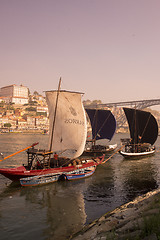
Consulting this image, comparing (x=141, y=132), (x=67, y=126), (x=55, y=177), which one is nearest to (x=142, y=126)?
(x=141, y=132)

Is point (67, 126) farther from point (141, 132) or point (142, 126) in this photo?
point (141, 132)

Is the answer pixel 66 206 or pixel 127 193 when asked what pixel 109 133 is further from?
pixel 66 206

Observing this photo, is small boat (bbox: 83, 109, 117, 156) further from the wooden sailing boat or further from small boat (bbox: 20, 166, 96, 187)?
the wooden sailing boat

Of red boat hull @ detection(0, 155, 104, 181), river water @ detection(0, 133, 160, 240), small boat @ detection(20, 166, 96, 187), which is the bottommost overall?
river water @ detection(0, 133, 160, 240)

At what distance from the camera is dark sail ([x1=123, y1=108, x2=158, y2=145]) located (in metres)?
50.7

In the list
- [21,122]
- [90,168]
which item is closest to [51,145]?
[90,168]

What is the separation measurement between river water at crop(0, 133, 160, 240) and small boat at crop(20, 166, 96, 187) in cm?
64

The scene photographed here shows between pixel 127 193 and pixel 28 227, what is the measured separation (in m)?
11.5

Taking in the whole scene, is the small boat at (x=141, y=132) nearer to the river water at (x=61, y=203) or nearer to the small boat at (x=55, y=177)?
the river water at (x=61, y=203)

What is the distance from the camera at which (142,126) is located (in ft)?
171

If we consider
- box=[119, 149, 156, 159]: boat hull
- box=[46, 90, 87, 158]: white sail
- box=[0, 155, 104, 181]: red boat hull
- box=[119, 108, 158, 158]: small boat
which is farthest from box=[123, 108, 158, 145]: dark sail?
box=[0, 155, 104, 181]: red boat hull

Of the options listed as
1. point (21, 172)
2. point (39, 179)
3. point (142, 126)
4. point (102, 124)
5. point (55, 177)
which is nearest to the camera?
point (21, 172)

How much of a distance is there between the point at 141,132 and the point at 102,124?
33.6 ft

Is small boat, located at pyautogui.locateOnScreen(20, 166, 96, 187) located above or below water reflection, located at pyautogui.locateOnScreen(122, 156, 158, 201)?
above
